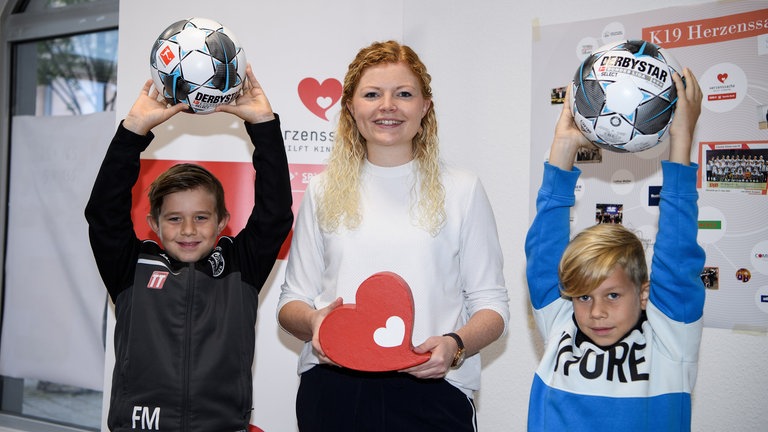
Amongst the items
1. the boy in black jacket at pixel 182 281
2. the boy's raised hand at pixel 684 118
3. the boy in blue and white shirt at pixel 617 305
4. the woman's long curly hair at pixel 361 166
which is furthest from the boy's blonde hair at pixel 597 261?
the boy in black jacket at pixel 182 281

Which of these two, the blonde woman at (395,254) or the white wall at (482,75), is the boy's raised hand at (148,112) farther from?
the white wall at (482,75)

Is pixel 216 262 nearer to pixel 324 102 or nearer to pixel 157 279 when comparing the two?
pixel 157 279

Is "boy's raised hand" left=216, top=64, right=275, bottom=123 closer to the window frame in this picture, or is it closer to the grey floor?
the window frame

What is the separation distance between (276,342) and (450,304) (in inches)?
62.9

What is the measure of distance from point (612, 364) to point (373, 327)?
0.67m

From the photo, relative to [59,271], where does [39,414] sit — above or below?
below

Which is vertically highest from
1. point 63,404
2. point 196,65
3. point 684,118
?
point 196,65

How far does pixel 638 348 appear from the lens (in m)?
1.79

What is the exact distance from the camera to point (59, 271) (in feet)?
14.0

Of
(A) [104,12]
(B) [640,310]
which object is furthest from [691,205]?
(A) [104,12]

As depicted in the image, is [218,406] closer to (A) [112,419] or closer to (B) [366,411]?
(A) [112,419]

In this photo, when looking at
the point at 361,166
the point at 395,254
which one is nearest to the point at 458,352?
the point at 395,254

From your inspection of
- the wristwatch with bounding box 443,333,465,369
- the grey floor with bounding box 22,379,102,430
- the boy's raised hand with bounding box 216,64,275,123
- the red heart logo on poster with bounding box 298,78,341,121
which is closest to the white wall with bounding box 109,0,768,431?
the red heart logo on poster with bounding box 298,78,341,121

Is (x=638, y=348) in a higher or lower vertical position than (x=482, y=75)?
lower
